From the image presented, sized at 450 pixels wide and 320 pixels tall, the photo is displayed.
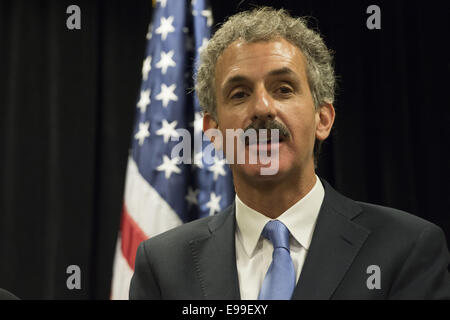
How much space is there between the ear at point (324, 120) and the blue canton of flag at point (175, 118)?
A: 1279 mm

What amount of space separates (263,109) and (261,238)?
315 mm

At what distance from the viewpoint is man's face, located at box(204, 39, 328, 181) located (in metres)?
1.33

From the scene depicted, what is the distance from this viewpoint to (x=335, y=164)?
3.04 meters

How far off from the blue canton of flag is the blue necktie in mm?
1479

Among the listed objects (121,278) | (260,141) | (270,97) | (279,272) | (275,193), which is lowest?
(121,278)

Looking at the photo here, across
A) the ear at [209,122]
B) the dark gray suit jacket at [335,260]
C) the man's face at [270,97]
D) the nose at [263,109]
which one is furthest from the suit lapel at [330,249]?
the ear at [209,122]

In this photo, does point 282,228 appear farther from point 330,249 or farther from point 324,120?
point 324,120

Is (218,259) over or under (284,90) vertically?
under

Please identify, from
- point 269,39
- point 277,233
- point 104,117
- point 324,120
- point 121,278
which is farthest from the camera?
Result: point 104,117

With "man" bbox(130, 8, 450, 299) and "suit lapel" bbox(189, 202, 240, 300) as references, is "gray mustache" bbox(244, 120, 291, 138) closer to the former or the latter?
"man" bbox(130, 8, 450, 299)

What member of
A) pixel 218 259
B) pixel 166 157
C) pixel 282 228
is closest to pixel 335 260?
pixel 282 228

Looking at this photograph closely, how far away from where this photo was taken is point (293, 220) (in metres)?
1.37

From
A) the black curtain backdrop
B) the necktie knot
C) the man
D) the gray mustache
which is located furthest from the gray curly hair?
the black curtain backdrop
